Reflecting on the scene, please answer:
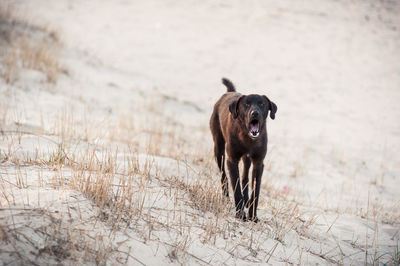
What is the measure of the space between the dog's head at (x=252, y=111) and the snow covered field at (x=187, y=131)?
0.79 m

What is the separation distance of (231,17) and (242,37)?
223 centimetres

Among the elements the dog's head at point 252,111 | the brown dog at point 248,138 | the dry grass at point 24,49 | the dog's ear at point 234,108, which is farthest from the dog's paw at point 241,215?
the dry grass at point 24,49

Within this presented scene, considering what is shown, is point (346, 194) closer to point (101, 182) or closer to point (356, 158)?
point (356, 158)

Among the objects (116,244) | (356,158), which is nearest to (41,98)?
(116,244)

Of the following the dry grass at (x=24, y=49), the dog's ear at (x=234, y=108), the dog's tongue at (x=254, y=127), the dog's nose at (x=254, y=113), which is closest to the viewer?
the dog's nose at (x=254, y=113)

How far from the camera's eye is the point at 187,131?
8.72 metres

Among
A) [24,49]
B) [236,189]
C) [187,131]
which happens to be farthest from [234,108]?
[24,49]

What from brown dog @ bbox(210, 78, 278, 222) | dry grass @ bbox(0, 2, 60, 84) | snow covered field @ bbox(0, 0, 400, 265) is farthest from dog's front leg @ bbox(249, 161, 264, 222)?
dry grass @ bbox(0, 2, 60, 84)

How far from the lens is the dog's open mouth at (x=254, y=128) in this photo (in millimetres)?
3748

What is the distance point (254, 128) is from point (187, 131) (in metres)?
4.98

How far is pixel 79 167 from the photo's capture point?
3.55 meters

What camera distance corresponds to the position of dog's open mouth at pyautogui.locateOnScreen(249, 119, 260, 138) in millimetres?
3748

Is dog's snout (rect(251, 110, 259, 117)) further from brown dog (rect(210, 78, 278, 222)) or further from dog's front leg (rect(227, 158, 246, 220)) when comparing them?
dog's front leg (rect(227, 158, 246, 220))

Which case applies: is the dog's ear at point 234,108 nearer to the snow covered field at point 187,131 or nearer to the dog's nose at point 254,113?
the dog's nose at point 254,113
